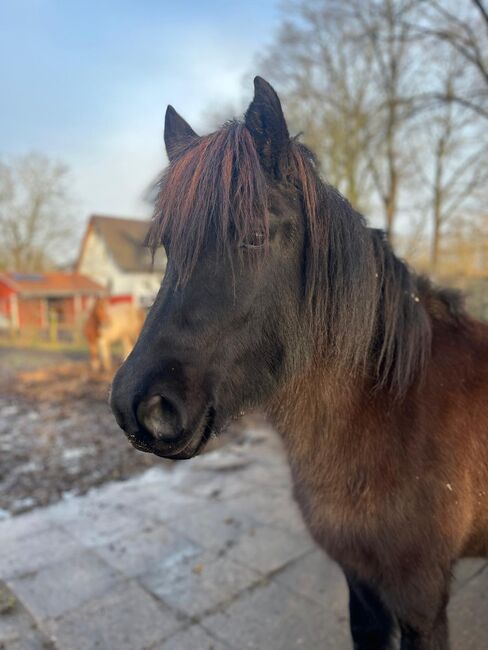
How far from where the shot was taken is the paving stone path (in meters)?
2.48

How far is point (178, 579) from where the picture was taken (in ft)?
9.84

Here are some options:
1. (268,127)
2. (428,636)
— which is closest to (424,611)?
(428,636)

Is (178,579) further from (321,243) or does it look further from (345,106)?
(345,106)

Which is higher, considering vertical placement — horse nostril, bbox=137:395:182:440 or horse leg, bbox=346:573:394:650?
horse nostril, bbox=137:395:182:440

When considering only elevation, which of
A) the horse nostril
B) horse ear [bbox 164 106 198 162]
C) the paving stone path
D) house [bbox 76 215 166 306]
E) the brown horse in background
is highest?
house [bbox 76 215 166 306]

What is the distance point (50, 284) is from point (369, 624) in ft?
98.3

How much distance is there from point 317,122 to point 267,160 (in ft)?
44.5

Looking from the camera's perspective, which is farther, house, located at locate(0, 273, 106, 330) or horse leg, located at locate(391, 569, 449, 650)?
house, located at locate(0, 273, 106, 330)

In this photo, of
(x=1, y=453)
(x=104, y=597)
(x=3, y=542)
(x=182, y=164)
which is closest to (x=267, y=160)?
(x=182, y=164)

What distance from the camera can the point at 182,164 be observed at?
4.76 feet

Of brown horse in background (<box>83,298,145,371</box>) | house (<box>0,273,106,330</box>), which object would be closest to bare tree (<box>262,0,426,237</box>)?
brown horse in background (<box>83,298,145,371</box>)

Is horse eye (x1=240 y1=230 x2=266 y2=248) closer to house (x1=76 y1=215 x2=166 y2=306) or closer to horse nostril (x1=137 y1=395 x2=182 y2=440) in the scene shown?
horse nostril (x1=137 y1=395 x2=182 y2=440)

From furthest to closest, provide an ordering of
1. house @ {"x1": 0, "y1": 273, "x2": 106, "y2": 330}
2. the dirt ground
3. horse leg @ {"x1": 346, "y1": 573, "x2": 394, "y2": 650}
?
1. house @ {"x1": 0, "y1": 273, "x2": 106, "y2": 330}
2. the dirt ground
3. horse leg @ {"x1": 346, "y1": 573, "x2": 394, "y2": 650}

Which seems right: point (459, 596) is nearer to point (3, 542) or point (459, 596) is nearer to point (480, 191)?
point (3, 542)
